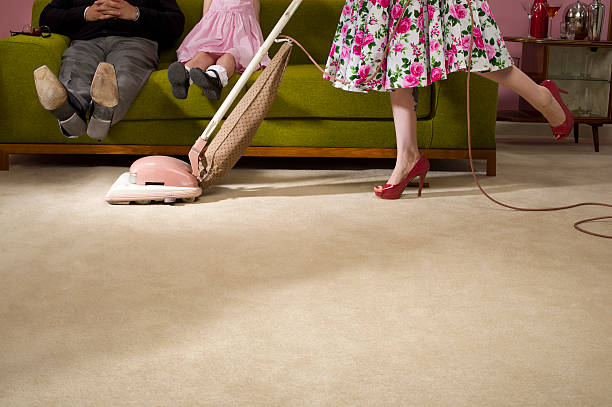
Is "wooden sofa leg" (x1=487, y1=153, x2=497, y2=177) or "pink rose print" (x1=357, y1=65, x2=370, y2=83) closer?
"pink rose print" (x1=357, y1=65, x2=370, y2=83)

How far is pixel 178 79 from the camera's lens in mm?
2514

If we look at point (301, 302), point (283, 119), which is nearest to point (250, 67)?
point (283, 119)

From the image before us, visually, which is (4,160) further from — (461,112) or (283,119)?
(461,112)

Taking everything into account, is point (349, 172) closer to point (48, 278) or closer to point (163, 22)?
point (163, 22)

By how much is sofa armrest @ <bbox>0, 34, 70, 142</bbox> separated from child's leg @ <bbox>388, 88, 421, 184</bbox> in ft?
4.77

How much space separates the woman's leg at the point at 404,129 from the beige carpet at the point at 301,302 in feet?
0.37

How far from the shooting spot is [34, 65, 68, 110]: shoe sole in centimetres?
226

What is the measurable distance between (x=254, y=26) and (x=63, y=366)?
7.40 feet

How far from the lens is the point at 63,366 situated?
1.06 metres

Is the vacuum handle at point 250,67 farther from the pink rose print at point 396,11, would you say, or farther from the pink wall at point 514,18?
the pink wall at point 514,18

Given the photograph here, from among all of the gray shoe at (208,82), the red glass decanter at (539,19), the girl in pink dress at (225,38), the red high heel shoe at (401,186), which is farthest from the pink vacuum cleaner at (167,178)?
the red glass decanter at (539,19)

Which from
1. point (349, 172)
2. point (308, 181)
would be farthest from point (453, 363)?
point (349, 172)

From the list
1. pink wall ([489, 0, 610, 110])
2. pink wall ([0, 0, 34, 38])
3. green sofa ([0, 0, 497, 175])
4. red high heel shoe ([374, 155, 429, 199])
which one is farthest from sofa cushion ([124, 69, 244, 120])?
pink wall ([489, 0, 610, 110])

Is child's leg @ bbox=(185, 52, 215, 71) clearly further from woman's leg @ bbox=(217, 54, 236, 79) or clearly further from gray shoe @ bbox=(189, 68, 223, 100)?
gray shoe @ bbox=(189, 68, 223, 100)
